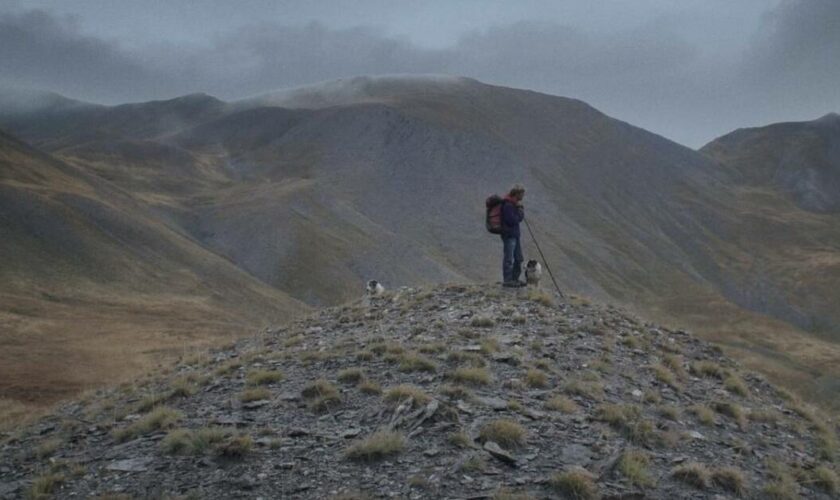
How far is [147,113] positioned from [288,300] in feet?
421

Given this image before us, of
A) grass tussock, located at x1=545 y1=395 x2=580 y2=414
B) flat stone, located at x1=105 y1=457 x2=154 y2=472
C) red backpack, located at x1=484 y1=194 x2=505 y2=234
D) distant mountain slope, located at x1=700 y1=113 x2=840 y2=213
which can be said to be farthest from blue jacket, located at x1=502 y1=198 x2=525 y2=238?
distant mountain slope, located at x1=700 y1=113 x2=840 y2=213

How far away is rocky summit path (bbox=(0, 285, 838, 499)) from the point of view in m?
7.70

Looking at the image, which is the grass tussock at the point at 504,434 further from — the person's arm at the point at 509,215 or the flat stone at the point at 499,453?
the person's arm at the point at 509,215

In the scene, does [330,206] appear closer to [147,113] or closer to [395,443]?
[395,443]

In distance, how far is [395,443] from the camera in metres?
8.09

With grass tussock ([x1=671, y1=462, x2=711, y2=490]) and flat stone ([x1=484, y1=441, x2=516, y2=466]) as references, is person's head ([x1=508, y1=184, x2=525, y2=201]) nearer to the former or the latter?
grass tussock ([x1=671, y1=462, x2=711, y2=490])

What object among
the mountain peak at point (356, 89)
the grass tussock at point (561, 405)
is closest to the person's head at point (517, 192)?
the grass tussock at point (561, 405)

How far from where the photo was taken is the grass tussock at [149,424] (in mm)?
9508

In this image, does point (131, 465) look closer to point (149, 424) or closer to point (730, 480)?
point (149, 424)

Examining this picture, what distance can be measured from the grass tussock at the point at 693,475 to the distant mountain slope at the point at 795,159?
155492 millimetres

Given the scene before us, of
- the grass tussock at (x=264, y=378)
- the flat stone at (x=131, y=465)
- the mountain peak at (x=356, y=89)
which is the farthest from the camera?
the mountain peak at (x=356, y=89)

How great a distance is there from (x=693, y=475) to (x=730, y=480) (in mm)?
624

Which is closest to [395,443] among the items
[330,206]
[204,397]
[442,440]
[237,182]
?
[442,440]

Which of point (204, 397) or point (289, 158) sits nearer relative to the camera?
point (204, 397)
